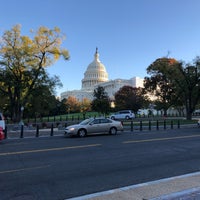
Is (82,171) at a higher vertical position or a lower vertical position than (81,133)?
lower

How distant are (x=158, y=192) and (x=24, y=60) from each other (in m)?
36.8

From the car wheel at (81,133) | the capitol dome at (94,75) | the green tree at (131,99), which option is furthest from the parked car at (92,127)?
the capitol dome at (94,75)

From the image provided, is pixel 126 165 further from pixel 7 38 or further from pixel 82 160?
pixel 7 38

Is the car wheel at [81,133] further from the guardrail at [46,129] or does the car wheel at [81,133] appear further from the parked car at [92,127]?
the guardrail at [46,129]

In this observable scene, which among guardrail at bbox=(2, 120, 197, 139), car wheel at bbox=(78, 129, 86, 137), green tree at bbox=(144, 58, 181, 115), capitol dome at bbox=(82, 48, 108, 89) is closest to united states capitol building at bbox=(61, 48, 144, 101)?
Answer: capitol dome at bbox=(82, 48, 108, 89)

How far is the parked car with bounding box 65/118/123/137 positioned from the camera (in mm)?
17422

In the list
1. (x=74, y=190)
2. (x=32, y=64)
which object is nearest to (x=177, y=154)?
(x=74, y=190)

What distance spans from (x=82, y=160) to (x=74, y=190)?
3.36 m

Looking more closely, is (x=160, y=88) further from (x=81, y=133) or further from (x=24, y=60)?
(x=81, y=133)

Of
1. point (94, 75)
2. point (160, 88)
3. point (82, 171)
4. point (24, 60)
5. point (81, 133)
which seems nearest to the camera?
point (82, 171)

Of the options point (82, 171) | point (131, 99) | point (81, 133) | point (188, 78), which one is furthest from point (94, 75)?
point (82, 171)

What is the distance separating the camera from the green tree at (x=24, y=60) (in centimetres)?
3741

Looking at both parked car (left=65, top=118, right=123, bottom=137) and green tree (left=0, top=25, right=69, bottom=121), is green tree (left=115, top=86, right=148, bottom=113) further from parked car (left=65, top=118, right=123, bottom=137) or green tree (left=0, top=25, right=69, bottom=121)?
parked car (left=65, top=118, right=123, bottom=137)

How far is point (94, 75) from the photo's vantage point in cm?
14138
